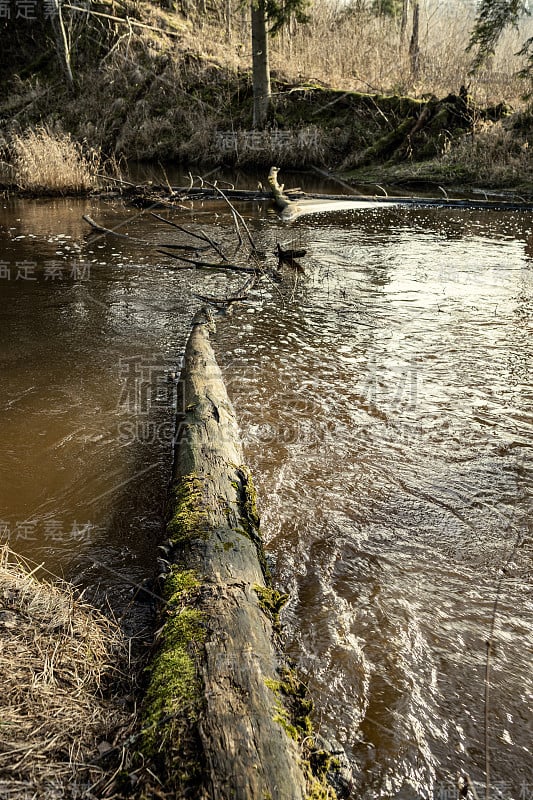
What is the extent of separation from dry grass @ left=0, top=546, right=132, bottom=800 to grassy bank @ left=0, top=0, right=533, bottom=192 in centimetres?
1326

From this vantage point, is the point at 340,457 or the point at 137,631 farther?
the point at 340,457

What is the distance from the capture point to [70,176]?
1327cm

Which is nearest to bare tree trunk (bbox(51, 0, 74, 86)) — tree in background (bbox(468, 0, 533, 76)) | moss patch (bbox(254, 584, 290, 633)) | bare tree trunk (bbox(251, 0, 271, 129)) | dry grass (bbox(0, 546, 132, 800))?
bare tree trunk (bbox(251, 0, 271, 129))

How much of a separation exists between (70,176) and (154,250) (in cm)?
544

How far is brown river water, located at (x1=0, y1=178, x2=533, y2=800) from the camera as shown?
2.19 meters

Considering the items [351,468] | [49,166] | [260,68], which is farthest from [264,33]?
[351,468]

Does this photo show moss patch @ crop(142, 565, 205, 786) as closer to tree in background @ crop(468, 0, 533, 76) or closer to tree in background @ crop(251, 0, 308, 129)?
tree in background @ crop(468, 0, 533, 76)

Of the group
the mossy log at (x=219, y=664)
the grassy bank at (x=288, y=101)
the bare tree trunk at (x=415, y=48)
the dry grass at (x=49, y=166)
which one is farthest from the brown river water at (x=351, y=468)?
the bare tree trunk at (x=415, y=48)

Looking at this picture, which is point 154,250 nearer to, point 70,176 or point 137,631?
point 70,176

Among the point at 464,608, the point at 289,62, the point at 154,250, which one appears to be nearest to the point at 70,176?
the point at 154,250

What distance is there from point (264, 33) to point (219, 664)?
20.8 m

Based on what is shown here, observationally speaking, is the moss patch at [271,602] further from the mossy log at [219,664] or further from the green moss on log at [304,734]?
the green moss on log at [304,734]

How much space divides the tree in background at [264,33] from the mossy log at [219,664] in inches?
741

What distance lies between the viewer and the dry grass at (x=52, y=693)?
1544mm
